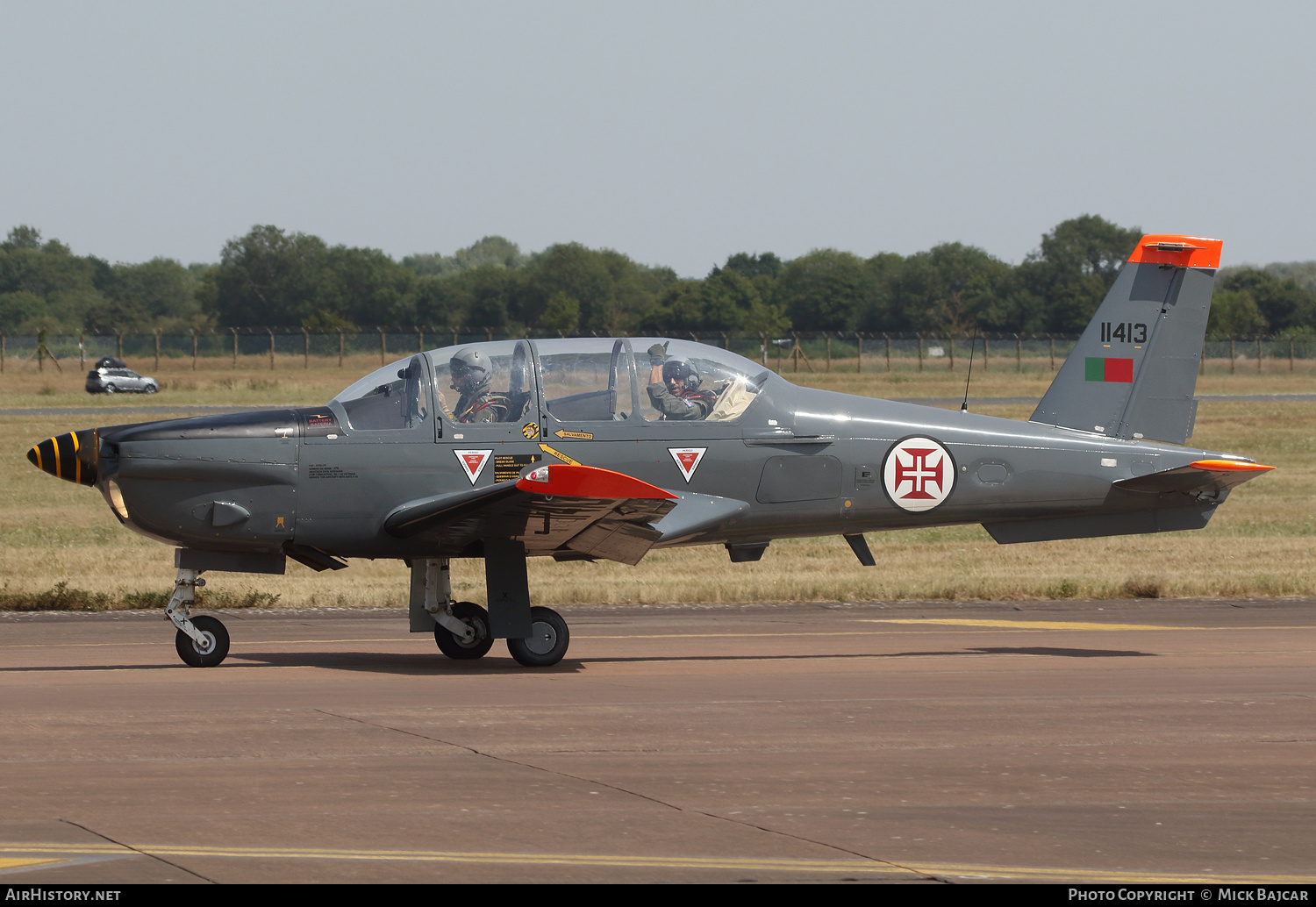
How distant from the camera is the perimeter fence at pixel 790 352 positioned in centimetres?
6228

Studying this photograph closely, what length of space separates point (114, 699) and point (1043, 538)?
7.40 metres

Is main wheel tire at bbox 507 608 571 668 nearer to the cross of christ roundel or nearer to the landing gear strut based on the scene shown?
the landing gear strut

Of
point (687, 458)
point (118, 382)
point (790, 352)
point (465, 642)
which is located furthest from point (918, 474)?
point (790, 352)

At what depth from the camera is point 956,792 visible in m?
6.91

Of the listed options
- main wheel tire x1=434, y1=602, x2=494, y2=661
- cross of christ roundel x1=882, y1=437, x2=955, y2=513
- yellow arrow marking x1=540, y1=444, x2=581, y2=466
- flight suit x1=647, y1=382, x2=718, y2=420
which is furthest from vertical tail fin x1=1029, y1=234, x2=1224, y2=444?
main wheel tire x1=434, y1=602, x2=494, y2=661

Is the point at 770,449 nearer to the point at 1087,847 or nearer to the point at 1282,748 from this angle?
the point at 1282,748

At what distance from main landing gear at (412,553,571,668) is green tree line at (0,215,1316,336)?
2818 inches

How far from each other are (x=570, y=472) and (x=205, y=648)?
3.30m

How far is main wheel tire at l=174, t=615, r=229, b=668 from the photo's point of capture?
1063 cm

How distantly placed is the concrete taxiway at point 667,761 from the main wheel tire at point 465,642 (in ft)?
0.76

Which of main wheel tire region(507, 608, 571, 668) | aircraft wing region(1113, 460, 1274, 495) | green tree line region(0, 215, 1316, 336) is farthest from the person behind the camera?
green tree line region(0, 215, 1316, 336)

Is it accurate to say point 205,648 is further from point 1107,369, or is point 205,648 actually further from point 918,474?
point 1107,369

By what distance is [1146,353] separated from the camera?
12.5 meters

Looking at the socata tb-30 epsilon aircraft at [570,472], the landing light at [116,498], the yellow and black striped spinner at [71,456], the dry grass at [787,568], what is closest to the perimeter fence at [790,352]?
the dry grass at [787,568]
